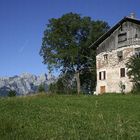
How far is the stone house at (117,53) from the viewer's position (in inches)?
2245

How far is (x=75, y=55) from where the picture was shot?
72.5m

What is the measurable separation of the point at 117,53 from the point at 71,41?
16064 mm

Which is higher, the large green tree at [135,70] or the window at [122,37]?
the window at [122,37]

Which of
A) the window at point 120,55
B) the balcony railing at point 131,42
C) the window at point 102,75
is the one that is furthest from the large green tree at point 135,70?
the window at point 102,75

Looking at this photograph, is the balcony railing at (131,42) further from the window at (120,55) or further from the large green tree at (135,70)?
the large green tree at (135,70)

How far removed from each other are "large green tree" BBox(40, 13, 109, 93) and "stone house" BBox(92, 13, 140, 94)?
10688 millimetres

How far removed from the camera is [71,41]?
73.8m

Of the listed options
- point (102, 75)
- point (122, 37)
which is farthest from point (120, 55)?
point (102, 75)

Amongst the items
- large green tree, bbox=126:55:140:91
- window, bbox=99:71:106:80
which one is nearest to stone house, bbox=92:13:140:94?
window, bbox=99:71:106:80

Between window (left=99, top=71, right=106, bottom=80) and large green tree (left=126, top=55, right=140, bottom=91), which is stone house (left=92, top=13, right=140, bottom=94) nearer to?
window (left=99, top=71, right=106, bottom=80)

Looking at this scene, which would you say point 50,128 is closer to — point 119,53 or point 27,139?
point 27,139

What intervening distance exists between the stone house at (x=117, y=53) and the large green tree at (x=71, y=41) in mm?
10688

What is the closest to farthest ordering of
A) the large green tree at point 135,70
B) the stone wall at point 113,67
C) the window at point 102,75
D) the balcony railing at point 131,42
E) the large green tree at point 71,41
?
1. the large green tree at point 135,70
2. the balcony railing at point 131,42
3. the stone wall at point 113,67
4. the window at point 102,75
5. the large green tree at point 71,41

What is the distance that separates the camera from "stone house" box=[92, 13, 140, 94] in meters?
57.0
